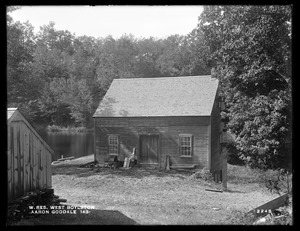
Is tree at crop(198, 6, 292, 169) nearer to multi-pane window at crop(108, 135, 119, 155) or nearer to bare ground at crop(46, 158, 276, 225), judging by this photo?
bare ground at crop(46, 158, 276, 225)

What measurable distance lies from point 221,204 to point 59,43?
41.1 ft

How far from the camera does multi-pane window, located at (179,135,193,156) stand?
62.3 ft

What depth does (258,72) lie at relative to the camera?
11.8 metres

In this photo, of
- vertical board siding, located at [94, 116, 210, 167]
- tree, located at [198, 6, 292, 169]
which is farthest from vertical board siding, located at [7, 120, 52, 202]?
vertical board siding, located at [94, 116, 210, 167]

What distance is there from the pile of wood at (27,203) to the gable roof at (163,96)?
35.3ft

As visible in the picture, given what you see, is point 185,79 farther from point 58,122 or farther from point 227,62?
point 58,122

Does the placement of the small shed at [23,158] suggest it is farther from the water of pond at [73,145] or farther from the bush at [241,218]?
the water of pond at [73,145]

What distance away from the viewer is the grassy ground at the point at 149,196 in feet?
31.3

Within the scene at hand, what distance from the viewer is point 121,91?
63.4 ft

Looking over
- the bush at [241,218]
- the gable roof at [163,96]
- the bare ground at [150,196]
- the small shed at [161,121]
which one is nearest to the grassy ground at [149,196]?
the bare ground at [150,196]

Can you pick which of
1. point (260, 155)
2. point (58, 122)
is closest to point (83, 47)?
point (58, 122)

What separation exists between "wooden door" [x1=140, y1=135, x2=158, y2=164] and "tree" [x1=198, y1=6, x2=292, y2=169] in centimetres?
701

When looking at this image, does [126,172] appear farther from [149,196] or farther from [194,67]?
[194,67]

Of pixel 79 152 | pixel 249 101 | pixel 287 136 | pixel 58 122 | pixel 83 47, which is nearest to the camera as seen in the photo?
pixel 287 136
